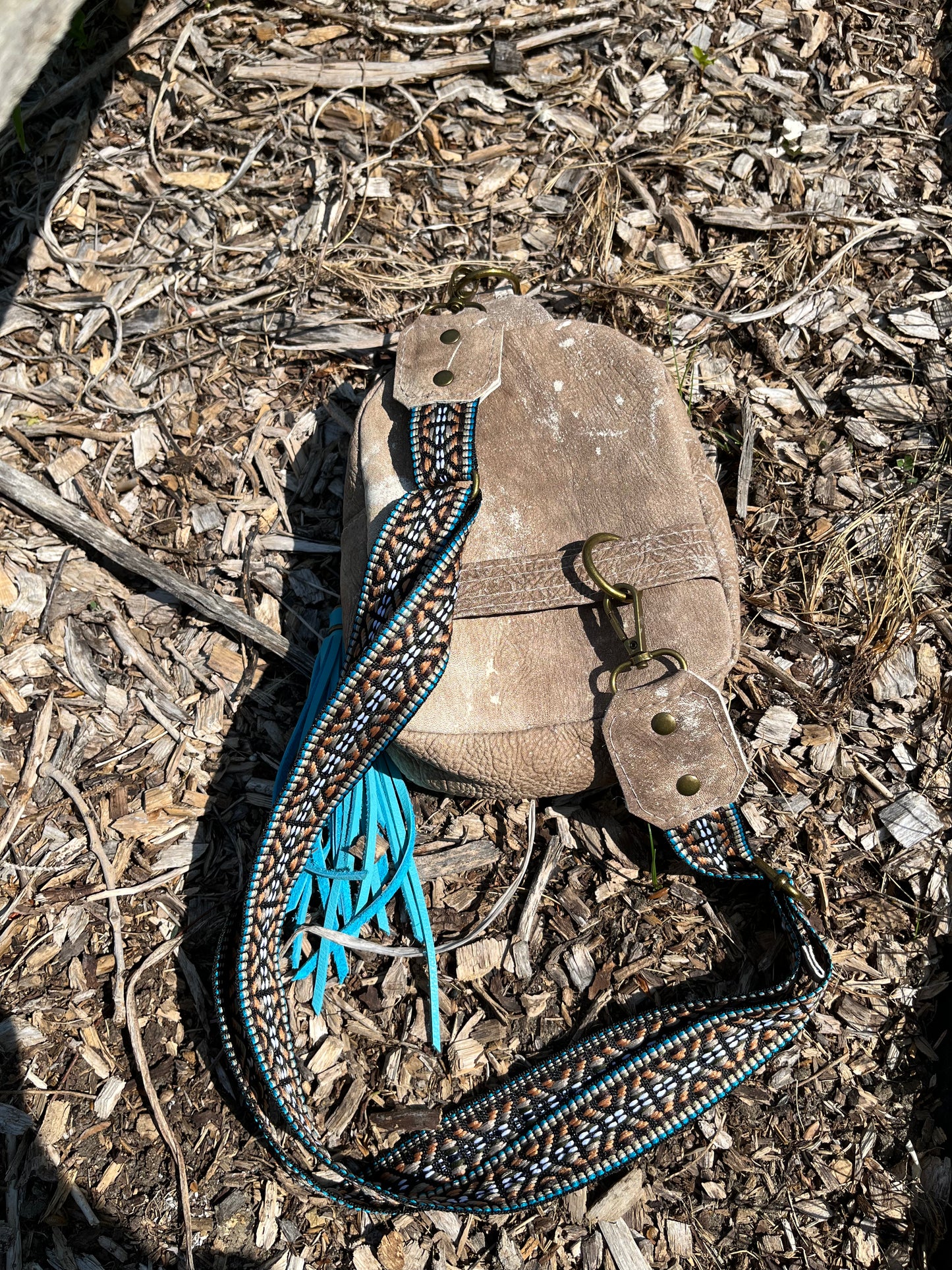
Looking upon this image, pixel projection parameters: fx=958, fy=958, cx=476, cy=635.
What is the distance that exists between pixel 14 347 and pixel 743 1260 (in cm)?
297

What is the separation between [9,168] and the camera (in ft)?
9.30

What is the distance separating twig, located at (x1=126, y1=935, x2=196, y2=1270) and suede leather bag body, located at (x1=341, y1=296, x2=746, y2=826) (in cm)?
75

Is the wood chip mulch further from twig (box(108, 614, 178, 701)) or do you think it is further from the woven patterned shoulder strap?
the woven patterned shoulder strap

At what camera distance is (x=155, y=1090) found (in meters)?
2.20

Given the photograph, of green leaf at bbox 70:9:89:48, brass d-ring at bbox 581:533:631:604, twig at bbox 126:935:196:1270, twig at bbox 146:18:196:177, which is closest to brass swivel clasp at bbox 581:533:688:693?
brass d-ring at bbox 581:533:631:604

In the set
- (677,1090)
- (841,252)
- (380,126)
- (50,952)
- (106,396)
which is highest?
(380,126)

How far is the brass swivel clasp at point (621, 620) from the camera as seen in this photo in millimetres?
2068

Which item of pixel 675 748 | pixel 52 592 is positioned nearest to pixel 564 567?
pixel 675 748

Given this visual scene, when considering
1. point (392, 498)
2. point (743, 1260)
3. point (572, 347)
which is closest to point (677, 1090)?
point (743, 1260)

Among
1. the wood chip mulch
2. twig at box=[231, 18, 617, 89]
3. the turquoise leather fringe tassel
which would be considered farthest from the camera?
twig at box=[231, 18, 617, 89]

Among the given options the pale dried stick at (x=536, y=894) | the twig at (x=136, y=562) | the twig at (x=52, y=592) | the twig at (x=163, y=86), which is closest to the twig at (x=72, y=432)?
the twig at (x=136, y=562)

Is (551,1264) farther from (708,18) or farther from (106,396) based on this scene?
(708,18)

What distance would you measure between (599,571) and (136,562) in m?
1.21

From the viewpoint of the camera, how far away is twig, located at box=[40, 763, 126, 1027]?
226 cm
